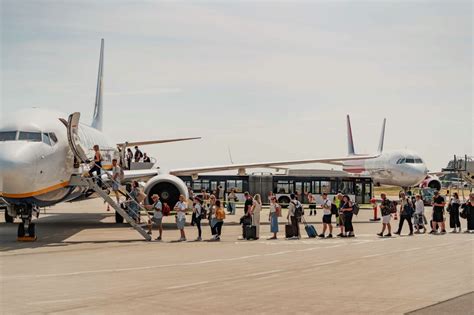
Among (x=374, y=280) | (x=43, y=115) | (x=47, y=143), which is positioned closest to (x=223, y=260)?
(x=374, y=280)

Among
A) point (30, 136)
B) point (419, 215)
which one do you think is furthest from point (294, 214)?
point (30, 136)

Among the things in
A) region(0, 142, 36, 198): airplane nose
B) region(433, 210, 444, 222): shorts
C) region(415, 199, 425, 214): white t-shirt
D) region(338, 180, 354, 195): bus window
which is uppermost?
region(0, 142, 36, 198): airplane nose

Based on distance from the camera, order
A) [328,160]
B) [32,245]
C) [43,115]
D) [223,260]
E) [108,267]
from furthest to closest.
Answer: [328,160], [43,115], [32,245], [223,260], [108,267]

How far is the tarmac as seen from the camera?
1014cm

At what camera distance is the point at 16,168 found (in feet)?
62.4

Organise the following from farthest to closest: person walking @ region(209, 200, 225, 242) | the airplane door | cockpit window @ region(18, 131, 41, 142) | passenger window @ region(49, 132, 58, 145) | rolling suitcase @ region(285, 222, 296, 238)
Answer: rolling suitcase @ region(285, 222, 296, 238)
person walking @ region(209, 200, 225, 242)
the airplane door
passenger window @ region(49, 132, 58, 145)
cockpit window @ region(18, 131, 41, 142)

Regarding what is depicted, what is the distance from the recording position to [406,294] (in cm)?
1126

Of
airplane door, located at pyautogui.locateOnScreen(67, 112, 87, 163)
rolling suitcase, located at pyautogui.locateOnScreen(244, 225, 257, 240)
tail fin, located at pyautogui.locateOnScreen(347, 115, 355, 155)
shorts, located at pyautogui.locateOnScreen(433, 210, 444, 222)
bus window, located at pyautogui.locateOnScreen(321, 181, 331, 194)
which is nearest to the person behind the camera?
airplane door, located at pyautogui.locateOnScreen(67, 112, 87, 163)

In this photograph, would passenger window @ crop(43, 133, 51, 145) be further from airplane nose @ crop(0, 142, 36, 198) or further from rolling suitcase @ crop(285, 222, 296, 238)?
rolling suitcase @ crop(285, 222, 296, 238)

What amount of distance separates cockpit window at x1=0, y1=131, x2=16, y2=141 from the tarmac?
9.95 feet

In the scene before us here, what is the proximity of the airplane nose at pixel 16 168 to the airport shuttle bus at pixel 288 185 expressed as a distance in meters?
29.2

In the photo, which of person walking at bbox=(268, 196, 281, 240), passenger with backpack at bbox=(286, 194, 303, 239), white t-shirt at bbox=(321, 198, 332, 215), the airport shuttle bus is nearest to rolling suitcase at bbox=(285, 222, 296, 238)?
passenger with backpack at bbox=(286, 194, 303, 239)

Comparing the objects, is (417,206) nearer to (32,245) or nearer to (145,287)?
(32,245)

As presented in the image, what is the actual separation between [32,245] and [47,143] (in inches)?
123
